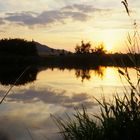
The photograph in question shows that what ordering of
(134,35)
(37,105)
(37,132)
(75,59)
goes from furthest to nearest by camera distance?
(75,59) → (37,105) → (37,132) → (134,35)

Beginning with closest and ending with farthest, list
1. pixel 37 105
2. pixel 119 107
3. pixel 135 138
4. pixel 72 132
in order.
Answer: pixel 135 138 < pixel 119 107 < pixel 72 132 < pixel 37 105

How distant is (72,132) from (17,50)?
62590 mm

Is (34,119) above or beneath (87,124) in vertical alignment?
beneath

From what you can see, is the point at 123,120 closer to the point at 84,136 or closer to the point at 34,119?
the point at 84,136

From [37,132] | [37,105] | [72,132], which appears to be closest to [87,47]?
[37,105]

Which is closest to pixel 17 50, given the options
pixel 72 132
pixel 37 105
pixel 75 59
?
pixel 75 59

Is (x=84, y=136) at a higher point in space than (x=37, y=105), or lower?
higher

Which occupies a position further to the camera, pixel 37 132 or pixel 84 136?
pixel 37 132

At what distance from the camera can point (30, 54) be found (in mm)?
69812

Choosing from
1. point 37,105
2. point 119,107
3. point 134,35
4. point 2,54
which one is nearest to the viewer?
point 134,35

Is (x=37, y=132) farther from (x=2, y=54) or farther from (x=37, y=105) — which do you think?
(x=2, y=54)

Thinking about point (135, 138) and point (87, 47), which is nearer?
point (135, 138)

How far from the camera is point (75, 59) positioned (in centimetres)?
8062

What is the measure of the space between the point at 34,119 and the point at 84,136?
864 centimetres
